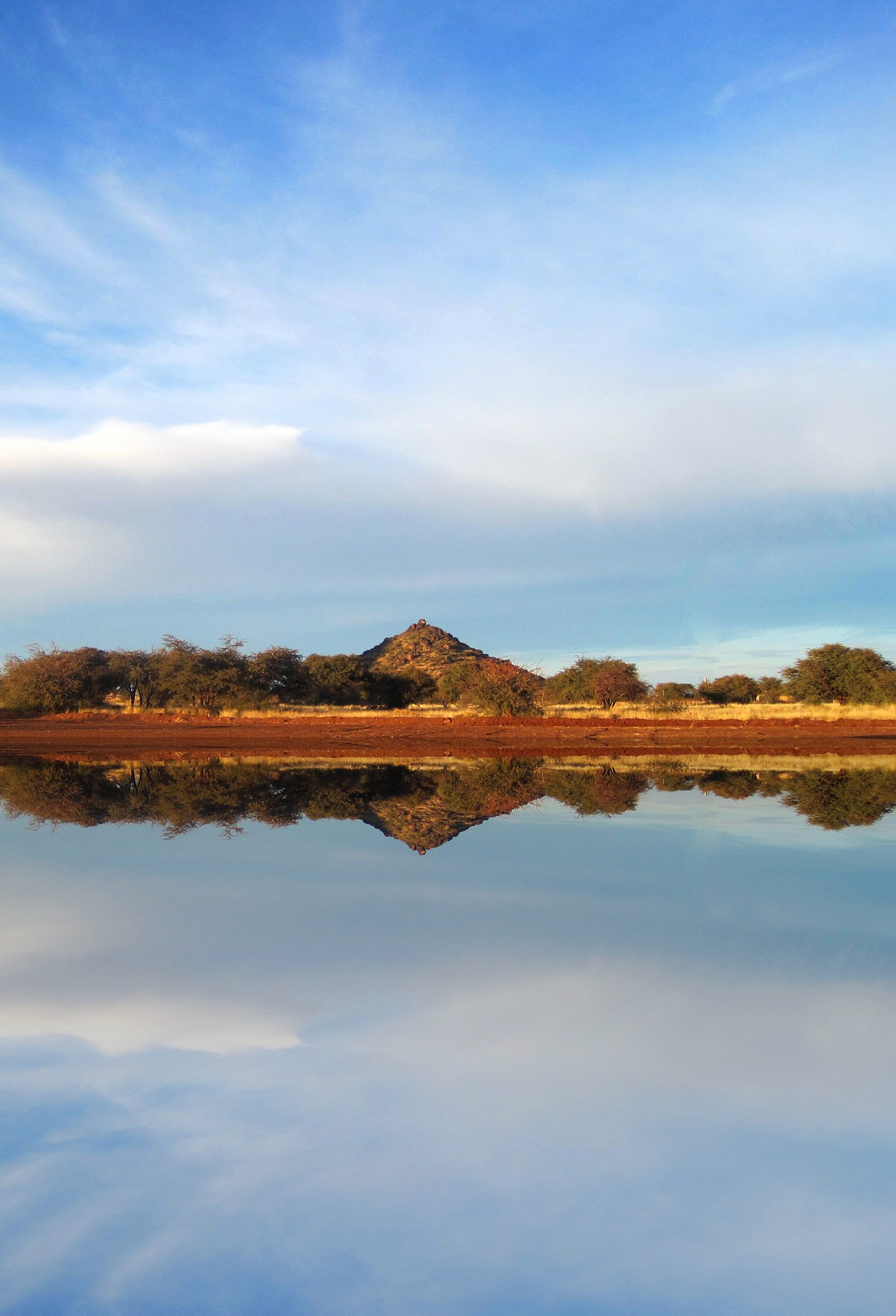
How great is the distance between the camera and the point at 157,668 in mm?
60938

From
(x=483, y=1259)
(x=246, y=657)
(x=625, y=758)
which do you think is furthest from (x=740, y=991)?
(x=246, y=657)

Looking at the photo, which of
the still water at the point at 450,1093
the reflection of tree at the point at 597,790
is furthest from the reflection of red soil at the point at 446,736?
the still water at the point at 450,1093

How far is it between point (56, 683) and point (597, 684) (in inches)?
1451

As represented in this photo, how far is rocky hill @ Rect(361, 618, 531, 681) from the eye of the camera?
495ft

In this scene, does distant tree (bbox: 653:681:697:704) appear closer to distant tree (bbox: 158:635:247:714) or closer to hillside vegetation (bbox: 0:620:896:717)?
hillside vegetation (bbox: 0:620:896:717)

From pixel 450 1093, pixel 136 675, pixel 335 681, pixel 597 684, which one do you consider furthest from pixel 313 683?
pixel 450 1093

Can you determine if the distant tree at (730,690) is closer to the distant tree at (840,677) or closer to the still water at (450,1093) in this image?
the distant tree at (840,677)

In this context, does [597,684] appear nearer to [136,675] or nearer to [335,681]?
[335,681]

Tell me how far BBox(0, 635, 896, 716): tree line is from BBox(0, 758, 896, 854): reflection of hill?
82.4 feet

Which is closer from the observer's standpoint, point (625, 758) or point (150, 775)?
point (150, 775)

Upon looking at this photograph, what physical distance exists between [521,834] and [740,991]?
20.1 feet

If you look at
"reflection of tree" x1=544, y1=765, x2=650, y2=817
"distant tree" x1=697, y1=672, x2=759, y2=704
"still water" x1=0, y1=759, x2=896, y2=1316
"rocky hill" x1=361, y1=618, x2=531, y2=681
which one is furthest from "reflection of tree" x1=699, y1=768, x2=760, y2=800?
"rocky hill" x1=361, y1=618, x2=531, y2=681

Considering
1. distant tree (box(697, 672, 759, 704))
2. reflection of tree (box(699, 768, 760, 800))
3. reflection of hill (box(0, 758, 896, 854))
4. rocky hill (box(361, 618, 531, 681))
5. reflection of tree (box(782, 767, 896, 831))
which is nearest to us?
reflection of tree (box(782, 767, 896, 831))

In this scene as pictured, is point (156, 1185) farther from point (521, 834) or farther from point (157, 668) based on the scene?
point (157, 668)
